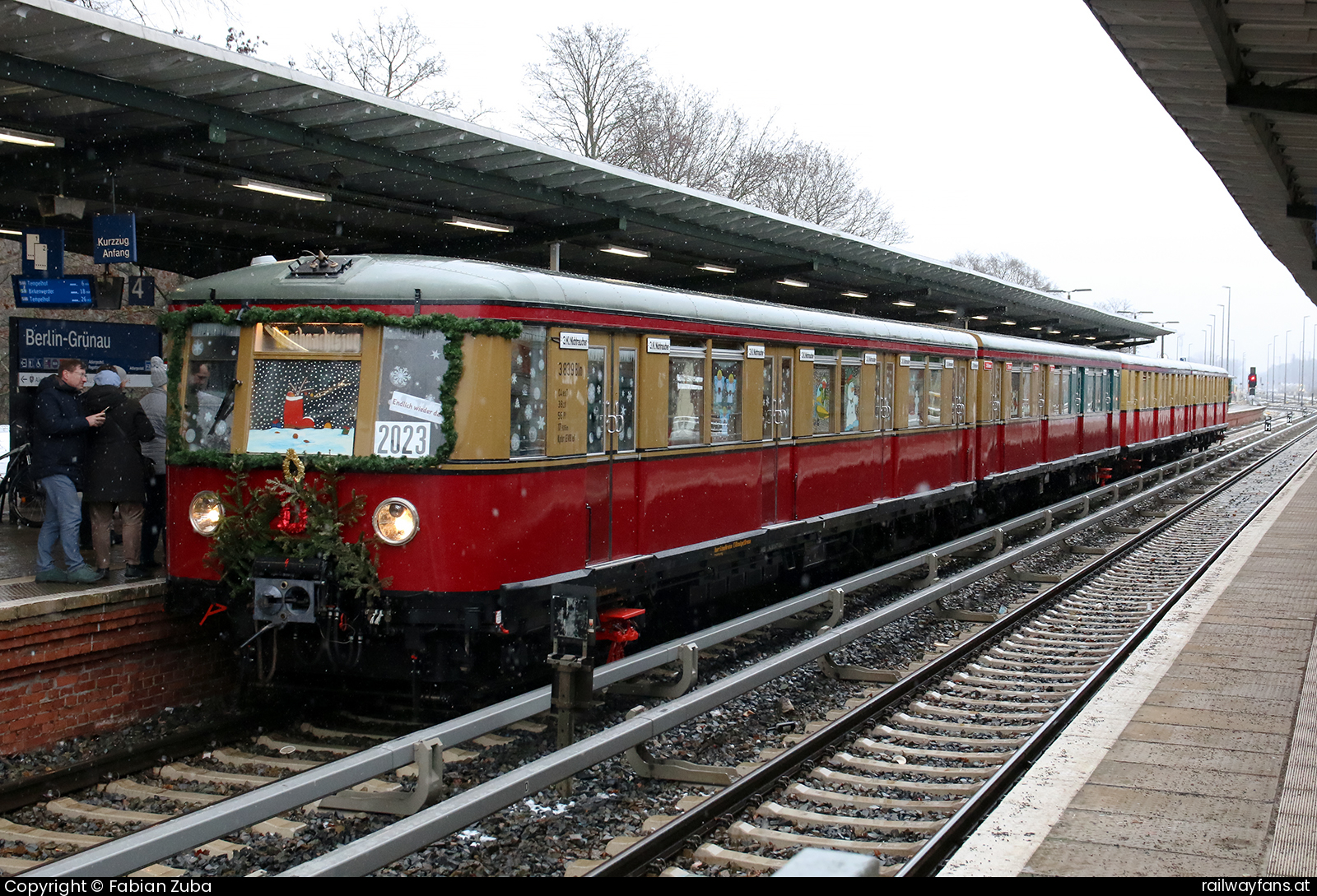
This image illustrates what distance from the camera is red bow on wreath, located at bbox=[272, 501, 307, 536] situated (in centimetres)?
762

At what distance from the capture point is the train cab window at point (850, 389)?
12.8 m

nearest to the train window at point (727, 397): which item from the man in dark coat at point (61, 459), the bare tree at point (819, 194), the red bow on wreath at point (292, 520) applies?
the red bow on wreath at point (292, 520)

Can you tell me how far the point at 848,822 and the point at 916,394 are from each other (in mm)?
9617

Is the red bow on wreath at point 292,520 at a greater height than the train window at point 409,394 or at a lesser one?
lesser

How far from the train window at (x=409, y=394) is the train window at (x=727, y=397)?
318 cm

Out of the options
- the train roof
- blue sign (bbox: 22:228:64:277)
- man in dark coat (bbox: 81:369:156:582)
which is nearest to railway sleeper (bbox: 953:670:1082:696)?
the train roof

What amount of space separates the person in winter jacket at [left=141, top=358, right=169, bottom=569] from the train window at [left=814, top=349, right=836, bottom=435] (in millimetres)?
6234

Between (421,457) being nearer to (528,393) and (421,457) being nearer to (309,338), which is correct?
(528,393)

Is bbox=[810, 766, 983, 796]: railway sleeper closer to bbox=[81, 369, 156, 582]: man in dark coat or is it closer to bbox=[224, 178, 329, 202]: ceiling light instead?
bbox=[81, 369, 156, 582]: man in dark coat

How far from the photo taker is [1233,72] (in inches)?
354

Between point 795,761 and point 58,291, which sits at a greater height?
point 58,291

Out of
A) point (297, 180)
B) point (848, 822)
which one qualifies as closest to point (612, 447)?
point (848, 822)

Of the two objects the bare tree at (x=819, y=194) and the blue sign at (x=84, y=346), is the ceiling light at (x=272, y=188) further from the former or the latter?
the bare tree at (x=819, y=194)

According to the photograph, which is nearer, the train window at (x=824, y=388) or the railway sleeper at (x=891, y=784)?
the railway sleeper at (x=891, y=784)
